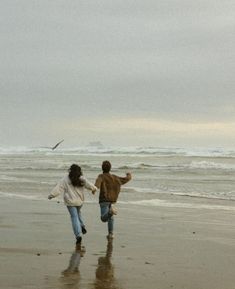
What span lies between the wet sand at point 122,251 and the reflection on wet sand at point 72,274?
0.01m

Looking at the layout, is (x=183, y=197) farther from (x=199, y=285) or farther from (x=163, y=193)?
(x=199, y=285)

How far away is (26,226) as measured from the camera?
12508mm

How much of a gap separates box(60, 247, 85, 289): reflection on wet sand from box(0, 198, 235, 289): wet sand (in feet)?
0.04

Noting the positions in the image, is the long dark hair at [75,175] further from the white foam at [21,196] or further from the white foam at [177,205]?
the white foam at [21,196]

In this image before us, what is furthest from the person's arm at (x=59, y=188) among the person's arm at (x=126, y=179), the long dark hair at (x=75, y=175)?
the person's arm at (x=126, y=179)

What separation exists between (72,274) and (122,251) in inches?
86.0

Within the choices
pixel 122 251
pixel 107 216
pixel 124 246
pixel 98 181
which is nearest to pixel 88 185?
pixel 98 181

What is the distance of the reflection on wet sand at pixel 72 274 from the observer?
Answer: 7.11 metres

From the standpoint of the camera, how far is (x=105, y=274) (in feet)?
25.7

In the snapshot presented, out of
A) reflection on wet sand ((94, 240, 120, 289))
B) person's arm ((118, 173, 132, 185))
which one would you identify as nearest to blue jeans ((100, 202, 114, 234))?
person's arm ((118, 173, 132, 185))

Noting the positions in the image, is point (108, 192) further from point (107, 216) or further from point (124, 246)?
point (124, 246)

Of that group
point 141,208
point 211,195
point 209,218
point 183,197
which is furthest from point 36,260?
point 211,195

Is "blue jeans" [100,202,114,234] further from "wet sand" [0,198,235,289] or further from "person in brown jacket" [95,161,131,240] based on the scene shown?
"wet sand" [0,198,235,289]

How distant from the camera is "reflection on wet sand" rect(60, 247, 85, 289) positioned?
7105 mm
